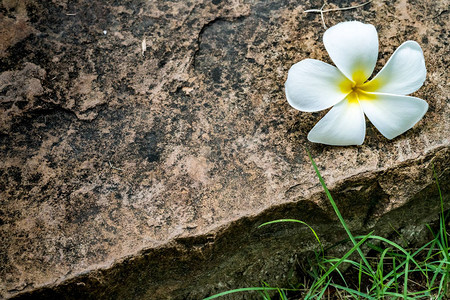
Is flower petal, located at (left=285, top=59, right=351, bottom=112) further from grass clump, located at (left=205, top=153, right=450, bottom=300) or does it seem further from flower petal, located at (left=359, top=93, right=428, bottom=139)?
grass clump, located at (left=205, top=153, right=450, bottom=300)

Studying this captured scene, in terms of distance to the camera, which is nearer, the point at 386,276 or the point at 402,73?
the point at 402,73

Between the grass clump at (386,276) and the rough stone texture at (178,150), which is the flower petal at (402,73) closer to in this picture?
the rough stone texture at (178,150)

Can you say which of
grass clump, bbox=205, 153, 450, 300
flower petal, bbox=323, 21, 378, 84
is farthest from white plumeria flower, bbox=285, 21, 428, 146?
grass clump, bbox=205, 153, 450, 300

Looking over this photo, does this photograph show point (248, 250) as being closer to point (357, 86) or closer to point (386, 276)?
point (386, 276)

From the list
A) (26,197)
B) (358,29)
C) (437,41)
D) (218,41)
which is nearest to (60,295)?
(26,197)

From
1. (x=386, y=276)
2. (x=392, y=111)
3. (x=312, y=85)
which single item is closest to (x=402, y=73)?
(x=392, y=111)

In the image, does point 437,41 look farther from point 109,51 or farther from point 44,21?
point 44,21

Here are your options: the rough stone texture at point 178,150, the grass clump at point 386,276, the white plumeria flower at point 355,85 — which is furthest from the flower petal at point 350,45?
the grass clump at point 386,276
